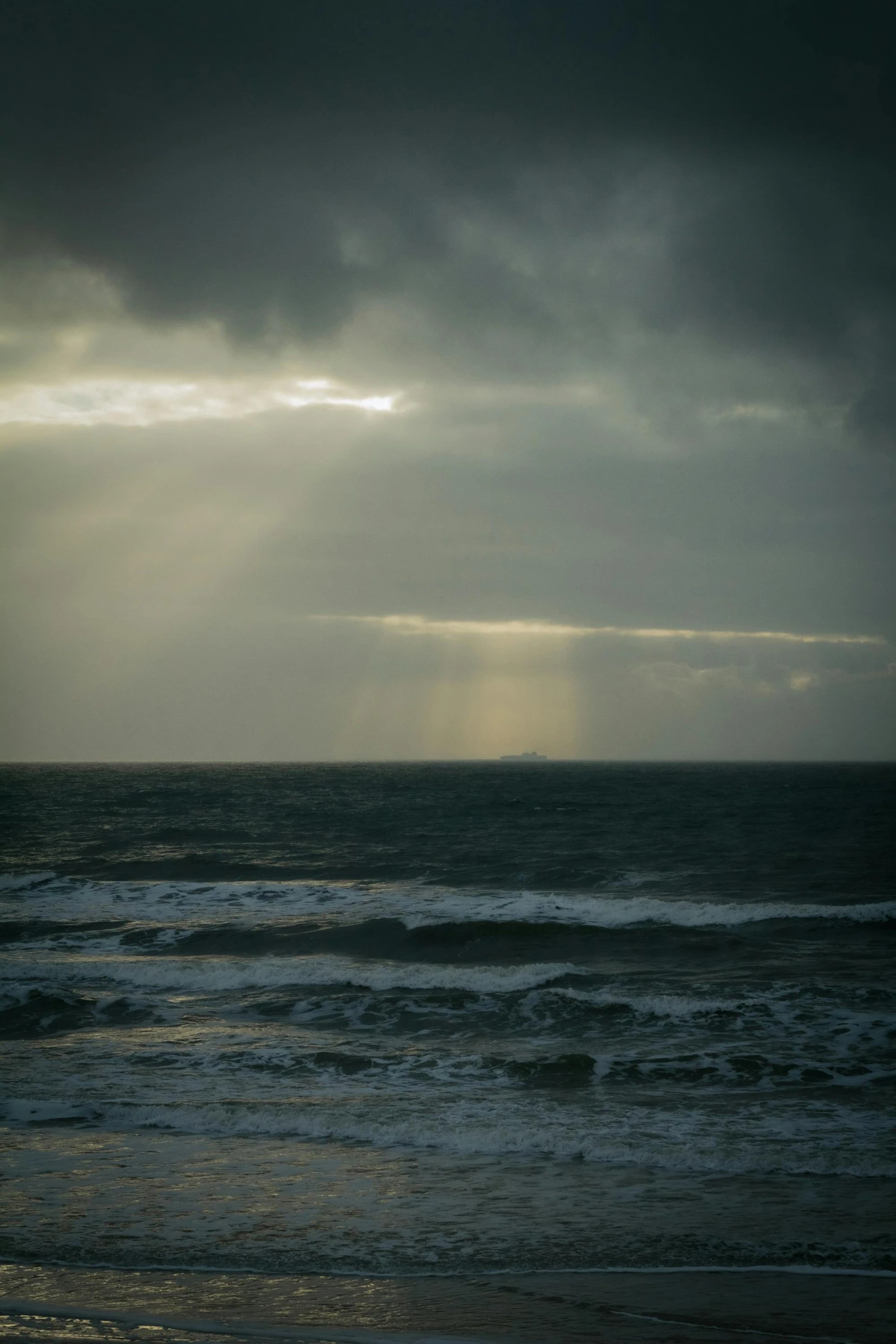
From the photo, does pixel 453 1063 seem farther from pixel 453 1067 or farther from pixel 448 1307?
pixel 448 1307

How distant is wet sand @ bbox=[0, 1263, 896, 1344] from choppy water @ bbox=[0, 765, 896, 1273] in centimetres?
39

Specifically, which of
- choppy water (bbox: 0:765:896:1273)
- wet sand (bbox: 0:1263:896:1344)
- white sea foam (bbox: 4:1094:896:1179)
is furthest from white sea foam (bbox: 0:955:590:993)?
wet sand (bbox: 0:1263:896:1344)

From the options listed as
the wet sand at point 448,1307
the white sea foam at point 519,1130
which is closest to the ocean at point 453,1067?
the white sea foam at point 519,1130

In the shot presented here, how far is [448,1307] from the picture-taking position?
8094mm

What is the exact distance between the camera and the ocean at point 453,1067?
31.9ft

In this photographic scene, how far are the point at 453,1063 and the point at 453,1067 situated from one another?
252 mm

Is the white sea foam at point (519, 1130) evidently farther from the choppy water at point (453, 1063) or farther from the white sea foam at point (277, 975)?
the white sea foam at point (277, 975)

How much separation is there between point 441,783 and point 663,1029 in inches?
4463

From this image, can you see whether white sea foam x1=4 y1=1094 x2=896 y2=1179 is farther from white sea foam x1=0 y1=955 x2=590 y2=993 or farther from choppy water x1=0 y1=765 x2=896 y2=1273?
white sea foam x1=0 y1=955 x2=590 y2=993

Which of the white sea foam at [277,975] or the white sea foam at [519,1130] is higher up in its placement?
the white sea foam at [519,1130]

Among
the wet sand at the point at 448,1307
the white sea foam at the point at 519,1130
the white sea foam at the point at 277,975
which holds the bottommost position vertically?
the white sea foam at the point at 277,975

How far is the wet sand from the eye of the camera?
24.7 feet

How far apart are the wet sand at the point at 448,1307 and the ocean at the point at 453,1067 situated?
27 cm

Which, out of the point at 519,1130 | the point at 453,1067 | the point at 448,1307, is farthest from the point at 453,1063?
the point at 448,1307
